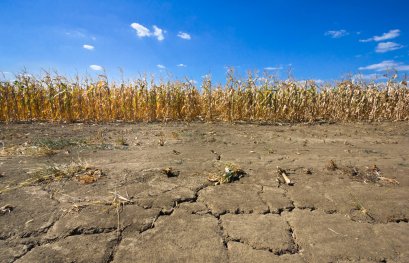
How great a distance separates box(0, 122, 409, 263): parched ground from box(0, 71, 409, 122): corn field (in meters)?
6.40

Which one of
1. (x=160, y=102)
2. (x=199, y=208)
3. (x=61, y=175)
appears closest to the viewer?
(x=199, y=208)

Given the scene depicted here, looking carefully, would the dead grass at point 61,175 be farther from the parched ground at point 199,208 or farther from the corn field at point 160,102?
the corn field at point 160,102

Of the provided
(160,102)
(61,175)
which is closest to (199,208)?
(61,175)

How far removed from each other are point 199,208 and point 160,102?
9058mm

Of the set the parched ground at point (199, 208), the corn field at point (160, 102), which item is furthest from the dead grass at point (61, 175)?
the corn field at point (160, 102)

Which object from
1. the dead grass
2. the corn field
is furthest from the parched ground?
the corn field

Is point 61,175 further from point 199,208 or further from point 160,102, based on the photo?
point 160,102

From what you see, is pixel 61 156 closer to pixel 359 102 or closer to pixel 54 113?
pixel 54 113

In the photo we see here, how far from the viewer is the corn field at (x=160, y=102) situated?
11344 mm

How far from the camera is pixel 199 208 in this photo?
309cm

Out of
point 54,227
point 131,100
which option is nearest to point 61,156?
point 54,227

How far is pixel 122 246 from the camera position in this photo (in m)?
2.47

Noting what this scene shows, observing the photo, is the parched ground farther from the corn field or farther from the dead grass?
the corn field

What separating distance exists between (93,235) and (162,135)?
490cm
